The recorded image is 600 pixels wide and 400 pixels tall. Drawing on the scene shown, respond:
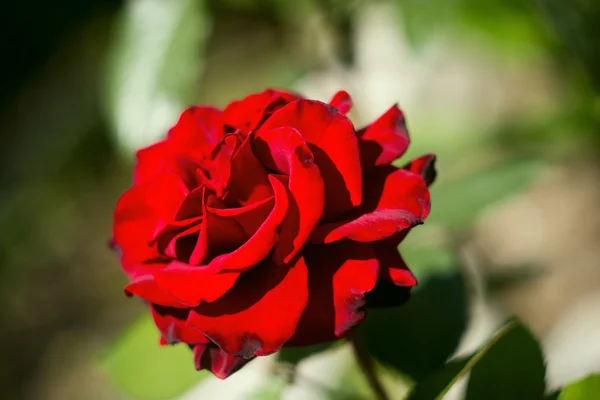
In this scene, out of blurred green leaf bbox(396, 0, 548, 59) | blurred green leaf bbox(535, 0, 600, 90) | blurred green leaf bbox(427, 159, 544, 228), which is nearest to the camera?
blurred green leaf bbox(427, 159, 544, 228)

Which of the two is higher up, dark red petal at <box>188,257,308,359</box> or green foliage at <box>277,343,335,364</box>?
dark red petal at <box>188,257,308,359</box>

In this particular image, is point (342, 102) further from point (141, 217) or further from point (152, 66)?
point (152, 66)

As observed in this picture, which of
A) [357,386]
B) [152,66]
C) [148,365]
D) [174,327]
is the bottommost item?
[357,386]

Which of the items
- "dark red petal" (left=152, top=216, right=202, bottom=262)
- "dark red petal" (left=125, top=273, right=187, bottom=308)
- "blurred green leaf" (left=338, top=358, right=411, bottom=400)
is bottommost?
"blurred green leaf" (left=338, top=358, right=411, bottom=400)

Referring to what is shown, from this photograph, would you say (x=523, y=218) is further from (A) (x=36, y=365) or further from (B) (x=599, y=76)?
(A) (x=36, y=365)

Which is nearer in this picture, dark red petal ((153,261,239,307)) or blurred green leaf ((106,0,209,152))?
dark red petal ((153,261,239,307))

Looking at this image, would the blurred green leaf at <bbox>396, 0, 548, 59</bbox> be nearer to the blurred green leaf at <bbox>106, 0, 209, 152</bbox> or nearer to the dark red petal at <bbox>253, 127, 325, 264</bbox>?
the blurred green leaf at <bbox>106, 0, 209, 152</bbox>

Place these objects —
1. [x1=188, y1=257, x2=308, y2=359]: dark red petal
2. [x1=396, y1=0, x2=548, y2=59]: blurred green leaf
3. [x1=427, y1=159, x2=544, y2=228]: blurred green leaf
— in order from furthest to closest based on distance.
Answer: [x1=396, y1=0, x2=548, y2=59]: blurred green leaf → [x1=427, y1=159, x2=544, y2=228]: blurred green leaf → [x1=188, y1=257, x2=308, y2=359]: dark red petal

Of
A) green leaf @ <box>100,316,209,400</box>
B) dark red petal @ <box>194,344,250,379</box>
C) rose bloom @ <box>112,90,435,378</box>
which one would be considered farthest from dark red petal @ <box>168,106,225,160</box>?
green leaf @ <box>100,316,209,400</box>

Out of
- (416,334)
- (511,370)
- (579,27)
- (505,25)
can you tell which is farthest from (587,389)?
(505,25)
